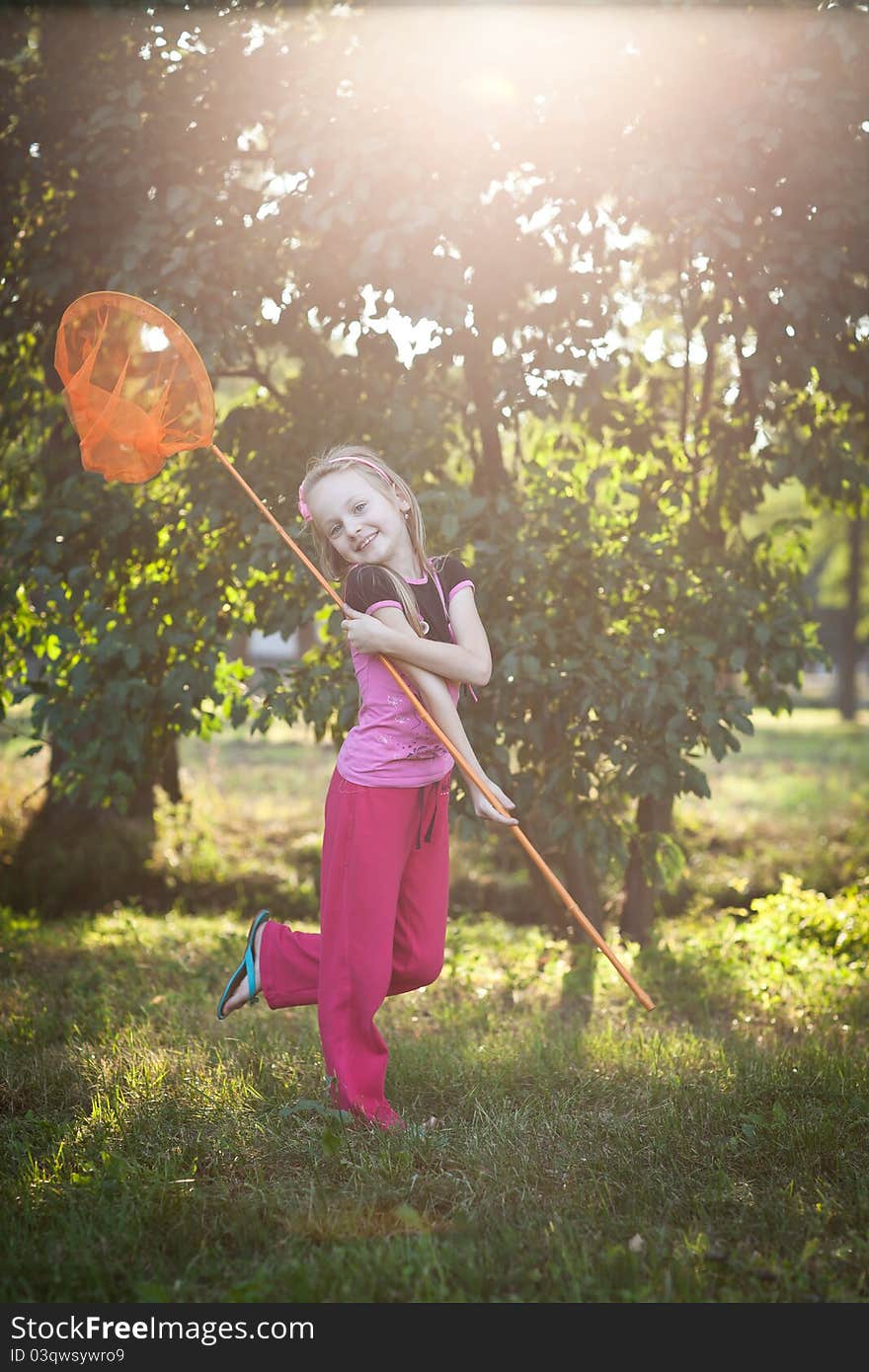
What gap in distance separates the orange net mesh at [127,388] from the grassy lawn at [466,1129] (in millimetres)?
2010

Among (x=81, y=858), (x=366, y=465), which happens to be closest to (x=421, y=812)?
(x=366, y=465)

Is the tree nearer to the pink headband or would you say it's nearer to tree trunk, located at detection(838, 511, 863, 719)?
the pink headband

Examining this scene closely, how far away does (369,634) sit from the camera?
3289 mm

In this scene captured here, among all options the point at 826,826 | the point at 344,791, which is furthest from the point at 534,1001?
the point at 826,826

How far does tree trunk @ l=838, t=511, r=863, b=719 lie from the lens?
61.6 ft

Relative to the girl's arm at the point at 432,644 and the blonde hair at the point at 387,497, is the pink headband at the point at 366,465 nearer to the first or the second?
the blonde hair at the point at 387,497

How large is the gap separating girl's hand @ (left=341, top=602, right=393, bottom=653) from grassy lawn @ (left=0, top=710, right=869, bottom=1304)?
1326 mm

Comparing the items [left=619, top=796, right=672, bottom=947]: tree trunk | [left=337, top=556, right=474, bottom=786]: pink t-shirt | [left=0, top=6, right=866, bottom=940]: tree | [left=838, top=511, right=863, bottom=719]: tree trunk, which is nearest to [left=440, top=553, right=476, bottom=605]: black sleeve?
[left=337, top=556, right=474, bottom=786]: pink t-shirt

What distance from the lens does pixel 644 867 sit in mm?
5898

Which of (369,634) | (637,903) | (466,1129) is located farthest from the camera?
(637,903)

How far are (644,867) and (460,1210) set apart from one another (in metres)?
3.20

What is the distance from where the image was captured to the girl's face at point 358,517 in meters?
3.39

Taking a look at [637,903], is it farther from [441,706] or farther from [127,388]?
[127,388]

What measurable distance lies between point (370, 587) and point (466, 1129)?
1.57m
